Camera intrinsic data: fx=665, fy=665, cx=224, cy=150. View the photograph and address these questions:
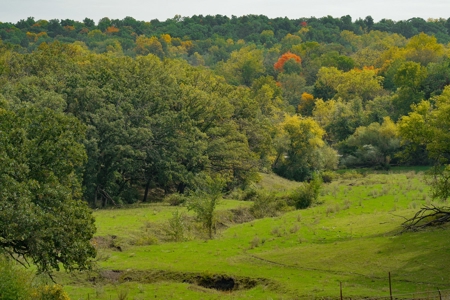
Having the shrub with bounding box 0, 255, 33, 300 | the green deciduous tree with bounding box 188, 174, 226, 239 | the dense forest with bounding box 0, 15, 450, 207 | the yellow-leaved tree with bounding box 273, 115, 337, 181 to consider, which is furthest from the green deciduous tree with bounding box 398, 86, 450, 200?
the yellow-leaved tree with bounding box 273, 115, 337, 181

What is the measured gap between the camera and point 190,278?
109 ft

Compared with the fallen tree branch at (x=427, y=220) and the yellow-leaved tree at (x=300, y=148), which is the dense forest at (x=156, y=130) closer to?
the yellow-leaved tree at (x=300, y=148)

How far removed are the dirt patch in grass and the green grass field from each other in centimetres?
5

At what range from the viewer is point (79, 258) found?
26.4 metres

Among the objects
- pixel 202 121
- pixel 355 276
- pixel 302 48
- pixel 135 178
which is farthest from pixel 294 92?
pixel 355 276

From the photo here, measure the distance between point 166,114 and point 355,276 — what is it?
1401 inches

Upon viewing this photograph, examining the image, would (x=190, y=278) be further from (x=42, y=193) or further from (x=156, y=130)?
(x=156, y=130)

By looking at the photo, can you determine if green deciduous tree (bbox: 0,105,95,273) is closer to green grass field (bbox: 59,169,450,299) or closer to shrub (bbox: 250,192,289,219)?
green grass field (bbox: 59,169,450,299)

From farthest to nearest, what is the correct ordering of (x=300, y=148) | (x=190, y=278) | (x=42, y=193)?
1. (x=300, y=148)
2. (x=190, y=278)
3. (x=42, y=193)

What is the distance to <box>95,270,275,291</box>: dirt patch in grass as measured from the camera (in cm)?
3194

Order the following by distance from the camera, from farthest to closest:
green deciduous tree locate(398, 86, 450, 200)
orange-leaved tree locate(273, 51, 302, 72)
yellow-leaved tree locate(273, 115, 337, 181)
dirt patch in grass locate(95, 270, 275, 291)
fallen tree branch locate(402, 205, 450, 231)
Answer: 1. orange-leaved tree locate(273, 51, 302, 72)
2. yellow-leaved tree locate(273, 115, 337, 181)
3. green deciduous tree locate(398, 86, 450, 200)
4. fallen tree branch locate(402, 205, 450, 231)
5. dirt patch in grass locate(95, 270, 275, 291)

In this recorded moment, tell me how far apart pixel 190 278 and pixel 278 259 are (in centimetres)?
520

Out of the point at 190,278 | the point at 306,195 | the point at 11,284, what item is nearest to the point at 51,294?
the point at 11,284

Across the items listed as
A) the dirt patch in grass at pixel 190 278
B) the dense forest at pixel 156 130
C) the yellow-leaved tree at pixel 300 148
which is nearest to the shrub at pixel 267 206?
the dense forest at pixel 156 130
